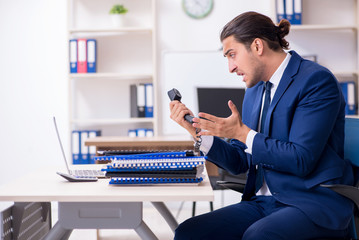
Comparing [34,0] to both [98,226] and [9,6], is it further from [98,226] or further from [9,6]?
[98,226]

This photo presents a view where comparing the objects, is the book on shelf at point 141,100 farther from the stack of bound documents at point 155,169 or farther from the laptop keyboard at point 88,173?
the stack of bound documents at point 155,169

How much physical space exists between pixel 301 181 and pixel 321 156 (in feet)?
0.36

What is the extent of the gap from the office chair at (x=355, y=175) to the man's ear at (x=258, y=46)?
46 centimetres

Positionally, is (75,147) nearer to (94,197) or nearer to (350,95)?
(350,95)

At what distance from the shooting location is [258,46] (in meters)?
1.54

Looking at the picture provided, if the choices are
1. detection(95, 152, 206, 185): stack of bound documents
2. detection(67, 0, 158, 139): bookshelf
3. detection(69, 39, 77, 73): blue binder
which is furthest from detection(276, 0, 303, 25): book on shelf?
detection(95, 152, 206, 185): stack of bound documents

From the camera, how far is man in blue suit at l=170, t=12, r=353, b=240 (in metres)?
1.31

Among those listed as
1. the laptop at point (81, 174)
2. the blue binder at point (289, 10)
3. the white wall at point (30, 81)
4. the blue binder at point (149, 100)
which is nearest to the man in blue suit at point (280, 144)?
the laptop at point (81, 174)

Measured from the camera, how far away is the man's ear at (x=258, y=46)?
153 centimetres

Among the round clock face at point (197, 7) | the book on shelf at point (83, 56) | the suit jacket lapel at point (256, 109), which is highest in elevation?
the round clock face at point (197, 7)

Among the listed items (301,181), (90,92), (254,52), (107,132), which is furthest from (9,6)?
(301,181)

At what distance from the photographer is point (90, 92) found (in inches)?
160

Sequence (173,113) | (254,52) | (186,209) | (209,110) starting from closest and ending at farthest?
(173,113) < (254,52) < (209,110) < (186,209)

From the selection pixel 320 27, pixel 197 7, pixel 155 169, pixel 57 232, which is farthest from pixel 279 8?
pixel 57 232
